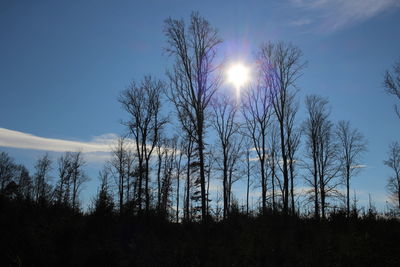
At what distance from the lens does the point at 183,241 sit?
357 inches

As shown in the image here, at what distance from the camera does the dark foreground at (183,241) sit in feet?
23.0

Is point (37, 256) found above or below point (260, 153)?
below

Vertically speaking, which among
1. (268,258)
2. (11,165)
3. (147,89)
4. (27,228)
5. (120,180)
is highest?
(147,89)

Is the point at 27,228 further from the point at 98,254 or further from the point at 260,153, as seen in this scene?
the point at 260,153

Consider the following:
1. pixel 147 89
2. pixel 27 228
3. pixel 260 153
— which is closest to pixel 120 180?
pixel 147 89

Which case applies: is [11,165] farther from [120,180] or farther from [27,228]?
[27,228]

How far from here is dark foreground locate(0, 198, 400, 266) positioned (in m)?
7.02

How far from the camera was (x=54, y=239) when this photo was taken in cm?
804

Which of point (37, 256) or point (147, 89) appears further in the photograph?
point (147, 89)

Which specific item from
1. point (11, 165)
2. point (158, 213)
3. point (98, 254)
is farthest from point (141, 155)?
point (11, 165)

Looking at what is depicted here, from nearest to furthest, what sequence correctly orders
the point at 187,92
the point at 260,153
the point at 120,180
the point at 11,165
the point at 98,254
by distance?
the point at 98,254 < the point at 187,92 < the point at 260,153 < the point at 120,180 < the point at 11,165

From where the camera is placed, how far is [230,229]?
33.5 feet

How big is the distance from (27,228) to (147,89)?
2343 cm

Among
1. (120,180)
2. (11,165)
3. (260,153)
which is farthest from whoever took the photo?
(11,165)
